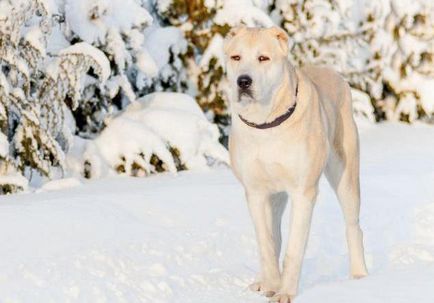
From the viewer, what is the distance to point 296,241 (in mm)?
6414

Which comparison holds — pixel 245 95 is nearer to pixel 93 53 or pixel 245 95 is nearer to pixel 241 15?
pixel 93 53

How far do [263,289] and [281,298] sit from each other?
32cm

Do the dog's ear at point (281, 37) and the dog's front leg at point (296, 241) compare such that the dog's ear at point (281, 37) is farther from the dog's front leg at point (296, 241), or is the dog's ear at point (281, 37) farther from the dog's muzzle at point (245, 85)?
the dog's front leg at point (296, 241)

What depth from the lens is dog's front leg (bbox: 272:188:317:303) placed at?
6371mm

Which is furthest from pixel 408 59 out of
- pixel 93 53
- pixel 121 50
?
pixel 93 53

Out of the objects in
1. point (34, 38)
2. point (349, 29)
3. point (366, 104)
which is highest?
point (34, 38)

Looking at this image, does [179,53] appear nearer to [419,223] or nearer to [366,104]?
[366,104]

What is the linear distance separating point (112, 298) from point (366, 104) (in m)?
7.73

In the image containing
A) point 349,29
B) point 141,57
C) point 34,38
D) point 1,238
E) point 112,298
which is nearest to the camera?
point 112,298

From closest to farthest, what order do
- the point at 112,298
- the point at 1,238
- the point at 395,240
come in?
the point at 112,298
the point at 1,238
the point at 395,240

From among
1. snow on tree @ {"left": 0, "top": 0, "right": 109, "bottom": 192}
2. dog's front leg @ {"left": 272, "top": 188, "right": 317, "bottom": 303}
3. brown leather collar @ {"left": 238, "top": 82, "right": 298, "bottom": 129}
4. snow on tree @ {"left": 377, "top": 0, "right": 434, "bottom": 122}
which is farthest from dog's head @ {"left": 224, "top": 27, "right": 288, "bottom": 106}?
snow on tree @ {"left": 377, "top": 0, "right": 434, "bottom": 122}

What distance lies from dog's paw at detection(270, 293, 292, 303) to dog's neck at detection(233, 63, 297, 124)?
1.00 m

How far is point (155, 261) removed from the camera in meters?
7.07

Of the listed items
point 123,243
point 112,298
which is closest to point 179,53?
point 123,243
